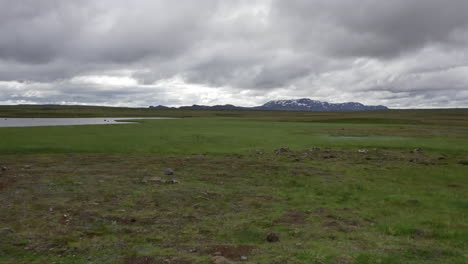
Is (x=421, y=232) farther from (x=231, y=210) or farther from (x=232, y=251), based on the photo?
(x=231, y=210)

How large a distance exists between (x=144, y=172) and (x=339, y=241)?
15239 millimetres

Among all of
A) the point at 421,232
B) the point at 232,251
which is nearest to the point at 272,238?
the point at 232,251

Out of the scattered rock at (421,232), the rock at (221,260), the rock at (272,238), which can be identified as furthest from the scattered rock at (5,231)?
the scattered rock at (421,232)

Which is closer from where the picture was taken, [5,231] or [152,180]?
[5,231]

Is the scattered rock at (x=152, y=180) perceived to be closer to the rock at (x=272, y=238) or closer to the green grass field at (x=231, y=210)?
the green grass field at (x=231, y=210)

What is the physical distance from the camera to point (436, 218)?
1432cm

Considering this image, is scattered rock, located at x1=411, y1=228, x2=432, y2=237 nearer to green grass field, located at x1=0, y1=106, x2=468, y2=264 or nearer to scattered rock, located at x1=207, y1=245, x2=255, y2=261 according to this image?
green grass field, located at x1=0, y1=106, x2=468, y2=264

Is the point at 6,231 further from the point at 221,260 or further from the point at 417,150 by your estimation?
the point at 417,150

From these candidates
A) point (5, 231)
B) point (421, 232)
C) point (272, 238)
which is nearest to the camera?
point (272, 238)

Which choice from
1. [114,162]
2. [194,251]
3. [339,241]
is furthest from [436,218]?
[114,162]

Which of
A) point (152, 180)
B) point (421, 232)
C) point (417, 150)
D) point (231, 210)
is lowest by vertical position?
point (421, 232)

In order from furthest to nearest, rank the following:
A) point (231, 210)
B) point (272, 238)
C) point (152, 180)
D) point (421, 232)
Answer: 1. point (152, 180)
2. point (231, 210)
3. point (421, 232)
4. point (272, 238)

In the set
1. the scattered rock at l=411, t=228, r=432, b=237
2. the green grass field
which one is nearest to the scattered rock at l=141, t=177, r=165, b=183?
the green grass field

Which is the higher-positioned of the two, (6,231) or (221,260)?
(6,231)
